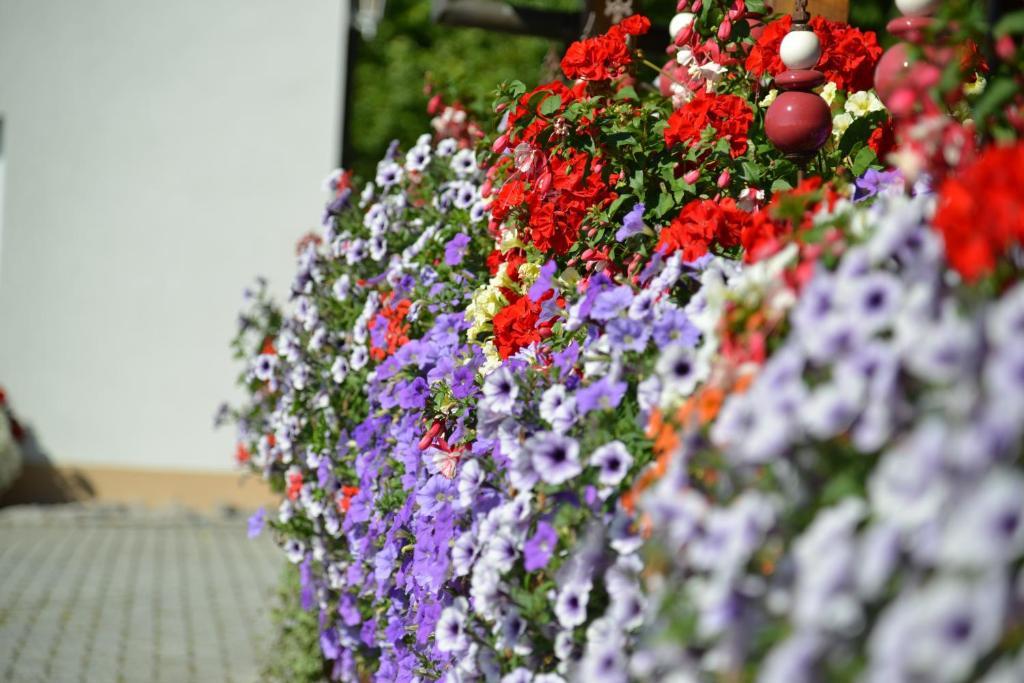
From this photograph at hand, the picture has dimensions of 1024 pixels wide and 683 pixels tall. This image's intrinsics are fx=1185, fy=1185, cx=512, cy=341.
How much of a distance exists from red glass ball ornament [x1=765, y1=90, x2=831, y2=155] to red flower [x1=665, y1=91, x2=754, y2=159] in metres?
0.12

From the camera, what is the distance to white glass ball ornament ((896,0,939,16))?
110 inches

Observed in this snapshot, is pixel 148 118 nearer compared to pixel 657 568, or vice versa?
pixel 657 568

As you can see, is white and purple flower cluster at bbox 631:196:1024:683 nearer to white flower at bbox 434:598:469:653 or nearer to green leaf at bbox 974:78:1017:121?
green leaf at bbox 974:78:1017:121

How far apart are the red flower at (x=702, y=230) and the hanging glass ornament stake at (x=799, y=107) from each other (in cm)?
33

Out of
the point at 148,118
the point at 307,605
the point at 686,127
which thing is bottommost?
the point at 307,605

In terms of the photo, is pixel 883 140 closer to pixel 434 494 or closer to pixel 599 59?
pixel 599 59

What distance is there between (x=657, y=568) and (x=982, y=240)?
501 millimetres

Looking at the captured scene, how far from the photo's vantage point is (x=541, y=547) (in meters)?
1.82

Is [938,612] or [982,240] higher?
[982,240]

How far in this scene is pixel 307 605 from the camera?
3.64 m

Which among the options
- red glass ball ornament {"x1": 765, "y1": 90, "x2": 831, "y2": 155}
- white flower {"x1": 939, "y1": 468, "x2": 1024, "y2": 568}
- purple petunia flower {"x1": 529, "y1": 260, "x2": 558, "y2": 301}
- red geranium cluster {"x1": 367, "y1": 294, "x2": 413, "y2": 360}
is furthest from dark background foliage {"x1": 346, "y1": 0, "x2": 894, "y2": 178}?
white flower {"x1": 939, "y1": 468, "x2": 1024, "y2": 568}

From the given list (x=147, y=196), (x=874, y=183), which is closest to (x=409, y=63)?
(x=147, y=196)

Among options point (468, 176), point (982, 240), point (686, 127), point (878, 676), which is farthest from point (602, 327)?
point (468, 176)

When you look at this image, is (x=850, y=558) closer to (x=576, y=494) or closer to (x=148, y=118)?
(x=576, y=494)
